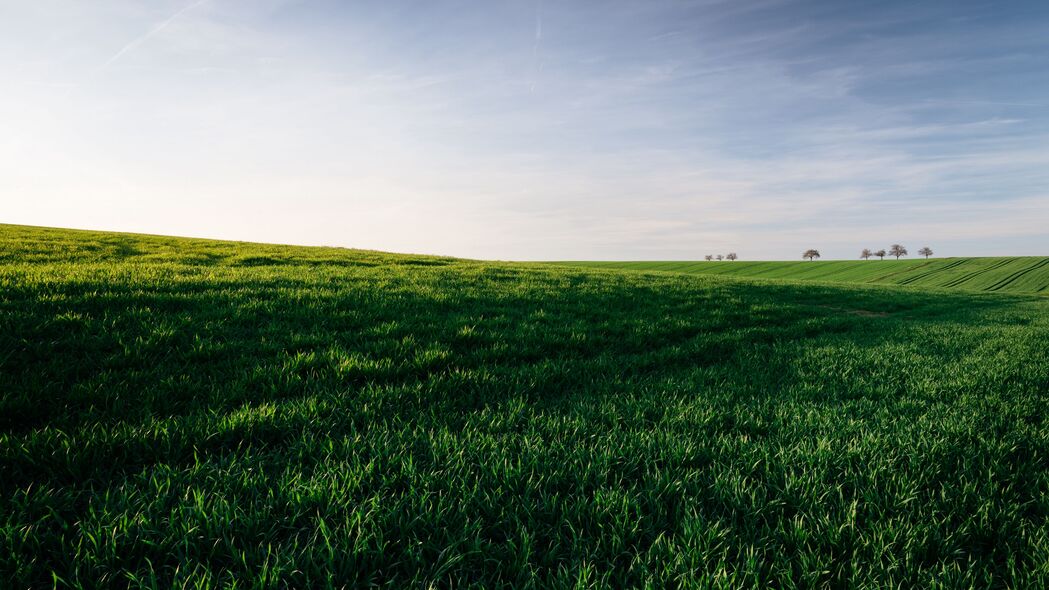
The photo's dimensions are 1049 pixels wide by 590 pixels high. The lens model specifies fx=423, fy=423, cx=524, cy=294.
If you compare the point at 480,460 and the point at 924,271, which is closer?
the point at 480,460

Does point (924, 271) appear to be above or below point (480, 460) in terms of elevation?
above

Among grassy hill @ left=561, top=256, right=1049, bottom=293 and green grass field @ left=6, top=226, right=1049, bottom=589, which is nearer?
green grass field @ left=6, top=226, right=1049, bottom=589

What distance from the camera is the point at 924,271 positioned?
238ft

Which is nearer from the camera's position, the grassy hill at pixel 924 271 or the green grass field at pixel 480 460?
the green grass field at pixel 480 460

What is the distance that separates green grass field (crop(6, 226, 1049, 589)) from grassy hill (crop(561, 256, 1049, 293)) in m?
52.4

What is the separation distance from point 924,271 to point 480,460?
322 ft

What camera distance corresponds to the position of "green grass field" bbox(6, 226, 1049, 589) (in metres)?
1.99

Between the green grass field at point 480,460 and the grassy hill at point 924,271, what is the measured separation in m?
52.4

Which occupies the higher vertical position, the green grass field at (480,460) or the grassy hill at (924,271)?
the grassy hill at (924,271)

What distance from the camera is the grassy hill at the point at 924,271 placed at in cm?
5994

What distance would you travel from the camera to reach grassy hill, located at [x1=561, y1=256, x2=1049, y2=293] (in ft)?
197

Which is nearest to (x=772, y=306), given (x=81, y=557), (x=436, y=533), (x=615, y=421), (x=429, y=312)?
(x=429, y=312)

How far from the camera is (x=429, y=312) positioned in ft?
24.1

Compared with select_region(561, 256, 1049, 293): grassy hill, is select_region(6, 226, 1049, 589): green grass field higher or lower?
lower
